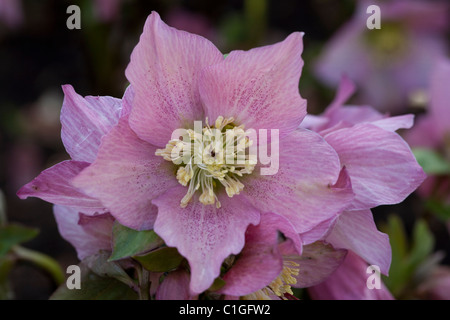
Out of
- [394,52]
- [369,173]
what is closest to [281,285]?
[369,173]

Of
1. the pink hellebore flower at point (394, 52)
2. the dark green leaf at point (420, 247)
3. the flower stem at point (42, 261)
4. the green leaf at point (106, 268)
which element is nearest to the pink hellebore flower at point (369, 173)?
the green leaf at point (106, 268)

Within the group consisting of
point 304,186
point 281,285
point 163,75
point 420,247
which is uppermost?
point 163,75

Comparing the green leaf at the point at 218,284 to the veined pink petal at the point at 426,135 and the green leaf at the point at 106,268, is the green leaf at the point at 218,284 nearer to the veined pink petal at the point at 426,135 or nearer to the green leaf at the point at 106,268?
the green leaf at the point at 106,268

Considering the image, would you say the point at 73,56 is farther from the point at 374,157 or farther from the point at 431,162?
the point at 374,157

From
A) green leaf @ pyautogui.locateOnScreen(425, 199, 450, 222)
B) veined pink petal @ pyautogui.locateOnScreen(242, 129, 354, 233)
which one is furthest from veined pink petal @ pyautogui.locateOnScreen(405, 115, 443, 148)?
veined pink petal @ pyautogui.locateOnScreen(242, 129, 354, 233)
